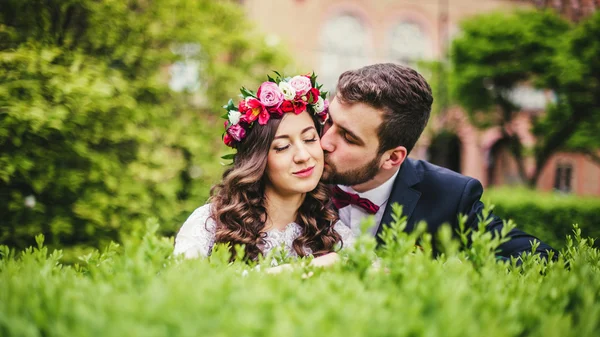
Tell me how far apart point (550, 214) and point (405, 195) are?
25.4 ft

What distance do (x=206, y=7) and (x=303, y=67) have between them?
212cm

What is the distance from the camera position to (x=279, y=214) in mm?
2924

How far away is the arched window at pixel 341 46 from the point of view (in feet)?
66.0

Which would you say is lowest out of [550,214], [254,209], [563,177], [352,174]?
[563,177]

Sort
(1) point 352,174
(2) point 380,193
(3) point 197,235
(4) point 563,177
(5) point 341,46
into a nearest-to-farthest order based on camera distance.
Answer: (3) point 197,235
(1) point 352,174
(2) point 380,193
(5) point 341,46
(4) point 563,177

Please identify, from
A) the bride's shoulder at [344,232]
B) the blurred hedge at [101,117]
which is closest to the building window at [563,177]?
the blurred hedge at [101,117]

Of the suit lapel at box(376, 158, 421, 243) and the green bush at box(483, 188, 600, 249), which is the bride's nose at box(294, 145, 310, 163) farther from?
the green bush at box(483, 188, 600, 249)

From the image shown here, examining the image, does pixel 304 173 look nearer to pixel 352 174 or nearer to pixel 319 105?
pixel 319 105

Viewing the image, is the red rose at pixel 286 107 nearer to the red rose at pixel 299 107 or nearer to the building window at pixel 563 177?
the red rose at pixel 299 107

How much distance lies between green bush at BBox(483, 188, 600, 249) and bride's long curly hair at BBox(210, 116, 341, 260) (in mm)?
7065

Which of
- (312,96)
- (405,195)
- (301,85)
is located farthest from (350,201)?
(301,85)

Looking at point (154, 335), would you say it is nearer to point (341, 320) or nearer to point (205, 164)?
point (341, 320)

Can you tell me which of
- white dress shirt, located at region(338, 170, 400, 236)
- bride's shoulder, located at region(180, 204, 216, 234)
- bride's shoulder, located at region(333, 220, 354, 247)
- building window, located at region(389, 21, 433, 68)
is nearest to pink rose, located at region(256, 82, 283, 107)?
bride's shoulder, located at region(180, 204, 216, 234)

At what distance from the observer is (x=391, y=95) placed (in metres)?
3.11
